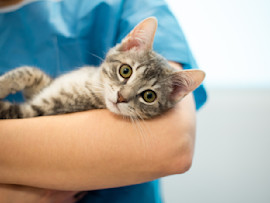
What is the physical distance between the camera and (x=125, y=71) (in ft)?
3.17

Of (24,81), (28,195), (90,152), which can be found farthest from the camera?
(24,81)

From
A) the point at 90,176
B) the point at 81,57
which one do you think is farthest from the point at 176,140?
the point at 81,57

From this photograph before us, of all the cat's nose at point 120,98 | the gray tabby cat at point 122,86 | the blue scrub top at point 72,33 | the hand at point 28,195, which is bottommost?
the hand at point 28,195

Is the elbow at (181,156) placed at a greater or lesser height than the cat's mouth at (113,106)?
lesser

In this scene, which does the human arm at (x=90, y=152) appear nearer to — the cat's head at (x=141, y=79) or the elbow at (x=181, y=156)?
the elbow at (x=181, y=156)

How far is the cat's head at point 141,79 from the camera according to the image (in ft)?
2.91

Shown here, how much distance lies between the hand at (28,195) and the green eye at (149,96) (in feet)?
1.96

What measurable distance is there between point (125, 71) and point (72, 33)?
39 centimetres

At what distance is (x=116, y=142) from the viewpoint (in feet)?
2.42

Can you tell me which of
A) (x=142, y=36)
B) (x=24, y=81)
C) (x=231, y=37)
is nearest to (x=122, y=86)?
(x=142, y=36)

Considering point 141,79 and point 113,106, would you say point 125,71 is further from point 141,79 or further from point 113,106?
point 113,106

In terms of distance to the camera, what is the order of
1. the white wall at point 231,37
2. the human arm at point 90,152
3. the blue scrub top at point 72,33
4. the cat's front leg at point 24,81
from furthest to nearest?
the white wall at point 231,37 < the blue scrub top at point 72,33 < the cat's front leg at point 24,81 < the human arm at point 90,152

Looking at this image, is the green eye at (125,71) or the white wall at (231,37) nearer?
the green eye at (125,71)

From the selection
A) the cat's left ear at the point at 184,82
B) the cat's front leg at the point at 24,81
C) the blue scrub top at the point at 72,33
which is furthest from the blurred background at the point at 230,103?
the cat's front leg at the point at 24,81
